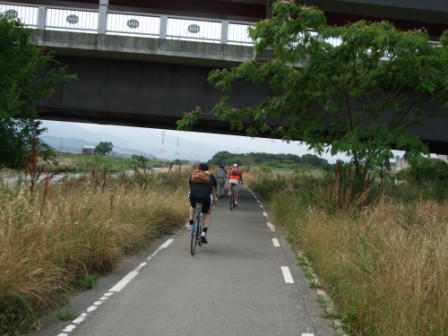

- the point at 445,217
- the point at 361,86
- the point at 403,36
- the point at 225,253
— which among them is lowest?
the point at 225,253

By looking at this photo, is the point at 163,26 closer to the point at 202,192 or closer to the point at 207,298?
the point at 202,192

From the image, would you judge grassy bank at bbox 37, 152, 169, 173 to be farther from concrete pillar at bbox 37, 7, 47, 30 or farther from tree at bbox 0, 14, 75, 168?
concrete pillar at bbox 37, 7, 47, 30

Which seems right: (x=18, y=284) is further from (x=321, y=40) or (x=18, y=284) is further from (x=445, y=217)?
(x=321, y=40)

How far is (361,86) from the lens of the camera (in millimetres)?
14391

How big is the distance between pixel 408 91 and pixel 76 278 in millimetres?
13082

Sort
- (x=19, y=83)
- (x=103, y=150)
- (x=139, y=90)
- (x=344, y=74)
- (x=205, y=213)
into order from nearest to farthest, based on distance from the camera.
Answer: (x=205, y=213) → (x=344, y=74) → (x=19, y=83) → (x=139, y=90) → (x=103, y=150)

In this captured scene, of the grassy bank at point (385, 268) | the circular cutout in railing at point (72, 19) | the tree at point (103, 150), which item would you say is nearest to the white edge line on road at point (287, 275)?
the grassy bank at point (385, 268)

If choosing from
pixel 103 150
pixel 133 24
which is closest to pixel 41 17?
pixel 133 24

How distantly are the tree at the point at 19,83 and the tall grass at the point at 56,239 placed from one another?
21.3ft

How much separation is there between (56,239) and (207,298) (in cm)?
236

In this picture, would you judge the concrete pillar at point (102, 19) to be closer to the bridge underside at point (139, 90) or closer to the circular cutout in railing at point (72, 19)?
the circular cutout in railing at point (72, 19)

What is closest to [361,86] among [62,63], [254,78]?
[254,78]

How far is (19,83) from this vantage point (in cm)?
1670

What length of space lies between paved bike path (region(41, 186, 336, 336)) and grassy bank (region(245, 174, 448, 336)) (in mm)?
412
